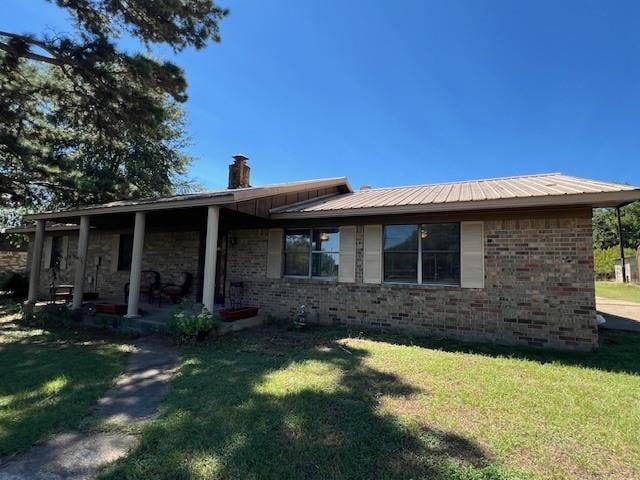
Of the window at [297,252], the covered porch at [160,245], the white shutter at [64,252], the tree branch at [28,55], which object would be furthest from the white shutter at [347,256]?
the white shutter at [64,252]

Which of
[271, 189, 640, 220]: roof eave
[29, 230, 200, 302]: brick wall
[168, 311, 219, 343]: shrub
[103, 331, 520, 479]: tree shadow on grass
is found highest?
[271, 189, 640, 220]: roof eave

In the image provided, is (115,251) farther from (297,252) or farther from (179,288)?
(297,252)

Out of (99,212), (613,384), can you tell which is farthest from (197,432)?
(99,212)

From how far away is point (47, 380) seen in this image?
16.0 ft

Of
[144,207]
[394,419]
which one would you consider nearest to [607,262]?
[394,419]

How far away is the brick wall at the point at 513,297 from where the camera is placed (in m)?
6.38

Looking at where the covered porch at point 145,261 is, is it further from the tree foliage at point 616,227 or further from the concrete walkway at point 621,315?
the tree foliage at point 616,227

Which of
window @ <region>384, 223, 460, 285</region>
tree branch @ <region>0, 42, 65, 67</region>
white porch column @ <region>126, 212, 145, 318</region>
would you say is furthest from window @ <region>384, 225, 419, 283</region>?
tree branch @ <region>0, 42, 65, 67</region>

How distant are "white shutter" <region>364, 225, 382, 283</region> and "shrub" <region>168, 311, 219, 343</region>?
363 centimetres

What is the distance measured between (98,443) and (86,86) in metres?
9.63

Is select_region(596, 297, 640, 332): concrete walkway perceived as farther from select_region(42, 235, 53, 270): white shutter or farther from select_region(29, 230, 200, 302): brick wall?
select_region(42, 235, 53, 270): white shutter

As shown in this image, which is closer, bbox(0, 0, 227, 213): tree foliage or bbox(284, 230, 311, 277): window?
bbox(0, 0, 227, 213): tree foliage

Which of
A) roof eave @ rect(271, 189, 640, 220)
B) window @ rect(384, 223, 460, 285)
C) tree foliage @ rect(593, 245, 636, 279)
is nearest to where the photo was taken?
roof eave @ rect(271, 189, 640, 220)

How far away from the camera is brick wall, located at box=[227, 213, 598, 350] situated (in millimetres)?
6379
